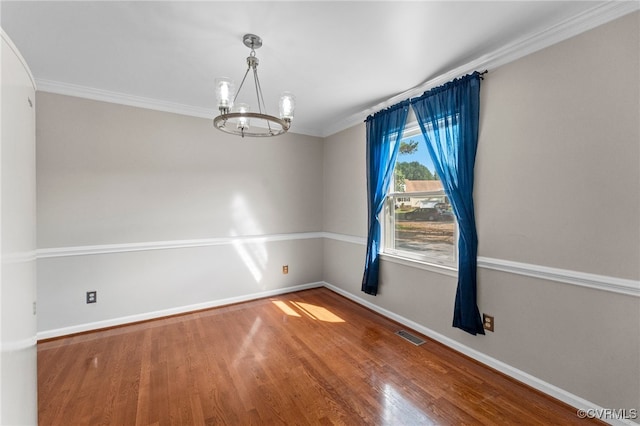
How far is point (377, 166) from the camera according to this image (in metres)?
3.22

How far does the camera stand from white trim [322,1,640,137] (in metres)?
1.61

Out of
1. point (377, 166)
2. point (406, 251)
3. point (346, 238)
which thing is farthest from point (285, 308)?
point (377, 166)

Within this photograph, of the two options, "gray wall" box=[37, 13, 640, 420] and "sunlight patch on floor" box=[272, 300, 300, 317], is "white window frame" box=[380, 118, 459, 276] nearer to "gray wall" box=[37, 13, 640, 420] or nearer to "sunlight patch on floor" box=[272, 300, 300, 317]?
"gray wall" box=[37, 13, 640, 420]

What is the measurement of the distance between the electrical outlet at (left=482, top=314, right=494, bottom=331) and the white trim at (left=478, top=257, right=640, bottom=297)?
406 millimetres

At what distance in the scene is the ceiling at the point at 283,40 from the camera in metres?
1.68

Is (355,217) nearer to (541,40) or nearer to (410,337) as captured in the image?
(410,337)

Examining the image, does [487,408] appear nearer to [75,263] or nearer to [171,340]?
[171,340]

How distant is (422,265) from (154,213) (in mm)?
3067

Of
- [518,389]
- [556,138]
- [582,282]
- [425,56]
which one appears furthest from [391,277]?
[425,56]

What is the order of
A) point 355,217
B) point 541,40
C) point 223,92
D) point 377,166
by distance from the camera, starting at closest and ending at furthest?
point 223,92 → point 541,40 → point 377,166 → point 355,217

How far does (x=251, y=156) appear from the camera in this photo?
377 centimetres

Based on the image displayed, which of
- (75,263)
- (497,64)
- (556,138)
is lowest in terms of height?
(75,263)

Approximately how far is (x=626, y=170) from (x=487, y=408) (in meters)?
1.71

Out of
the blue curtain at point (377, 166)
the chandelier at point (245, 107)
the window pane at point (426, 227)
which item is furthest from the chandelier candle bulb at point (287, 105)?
the window pane at point (426, 227)
